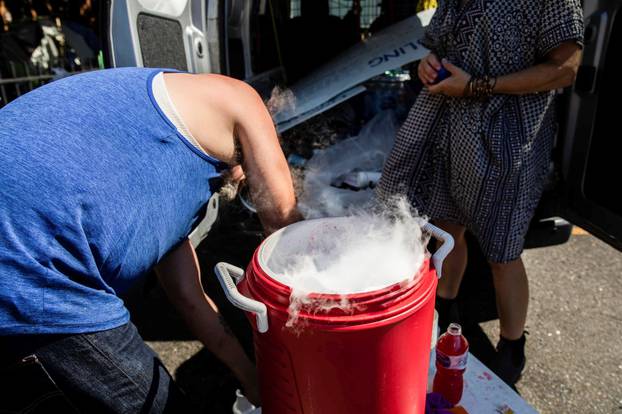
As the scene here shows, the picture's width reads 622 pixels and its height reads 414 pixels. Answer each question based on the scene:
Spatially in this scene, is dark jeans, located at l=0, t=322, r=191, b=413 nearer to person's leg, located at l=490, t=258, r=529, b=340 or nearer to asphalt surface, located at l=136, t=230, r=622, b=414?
asphalt surface, located at l=136, t=230, r=622, b=414

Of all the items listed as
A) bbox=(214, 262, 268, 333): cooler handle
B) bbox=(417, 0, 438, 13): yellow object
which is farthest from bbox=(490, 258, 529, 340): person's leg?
bbox=(417, 0, 438, 13): yellow object

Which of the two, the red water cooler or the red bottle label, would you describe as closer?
the red water cooler

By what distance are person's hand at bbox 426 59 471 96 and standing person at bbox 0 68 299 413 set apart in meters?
0.75

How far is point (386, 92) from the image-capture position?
4031mm

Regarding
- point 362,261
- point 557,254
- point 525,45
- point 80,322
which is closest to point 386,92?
point 557,254

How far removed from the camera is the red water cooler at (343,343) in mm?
941

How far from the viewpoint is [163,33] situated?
2.03 metres

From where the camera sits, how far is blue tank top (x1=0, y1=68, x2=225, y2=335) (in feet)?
3.11

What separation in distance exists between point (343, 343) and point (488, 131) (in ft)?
3.36

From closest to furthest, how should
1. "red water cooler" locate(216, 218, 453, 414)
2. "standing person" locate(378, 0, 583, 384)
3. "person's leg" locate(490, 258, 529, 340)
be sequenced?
"red water cooler" locate(216, 218, 453, 414) < "standing person" locate(378, 0, 583, 384) < "person's leg" locate(490, 258, 529, 340)

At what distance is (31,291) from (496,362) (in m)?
1.78

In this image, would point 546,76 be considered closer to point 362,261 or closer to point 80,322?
point 362,261

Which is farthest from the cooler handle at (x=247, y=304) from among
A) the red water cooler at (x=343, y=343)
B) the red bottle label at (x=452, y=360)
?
the red bottle label at (x=452, y=360)

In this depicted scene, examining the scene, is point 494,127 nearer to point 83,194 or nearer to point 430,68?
point 430,68
